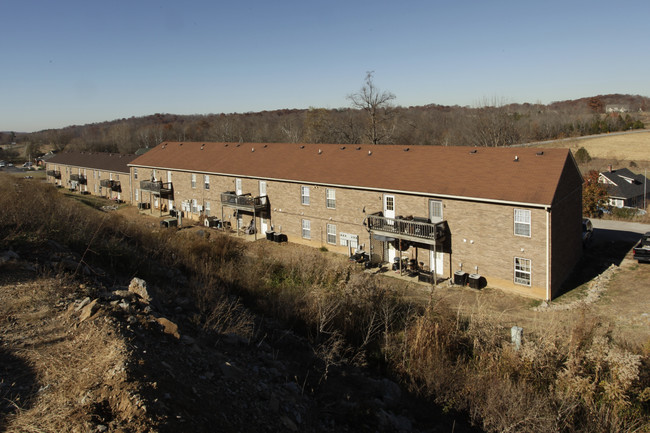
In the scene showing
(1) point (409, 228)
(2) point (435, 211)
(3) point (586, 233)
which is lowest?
(3) point (586, 233)

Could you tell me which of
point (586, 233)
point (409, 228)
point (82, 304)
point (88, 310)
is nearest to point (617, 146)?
point (586, 233)

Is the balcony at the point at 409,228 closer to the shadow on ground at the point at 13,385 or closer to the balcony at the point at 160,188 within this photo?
the shadow on ground at the point at 13,385

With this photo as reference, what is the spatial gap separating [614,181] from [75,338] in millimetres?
51421

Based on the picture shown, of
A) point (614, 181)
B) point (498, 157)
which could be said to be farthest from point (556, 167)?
point (614, 181)

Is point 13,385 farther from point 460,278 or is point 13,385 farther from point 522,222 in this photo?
point 522,222

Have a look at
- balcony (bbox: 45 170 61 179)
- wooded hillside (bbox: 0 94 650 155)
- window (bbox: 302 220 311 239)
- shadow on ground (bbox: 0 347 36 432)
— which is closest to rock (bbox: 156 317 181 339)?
shadow on ground (bbox: 0 347 36 432)

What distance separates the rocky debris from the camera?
789 inches

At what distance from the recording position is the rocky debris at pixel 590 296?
2005 cm

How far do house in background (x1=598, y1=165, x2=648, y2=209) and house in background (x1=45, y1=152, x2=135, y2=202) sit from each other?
51.0 metres

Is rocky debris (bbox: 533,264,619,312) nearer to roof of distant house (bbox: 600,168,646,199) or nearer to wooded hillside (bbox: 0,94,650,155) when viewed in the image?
roof of distant house (bbox: 600,168,646,199)

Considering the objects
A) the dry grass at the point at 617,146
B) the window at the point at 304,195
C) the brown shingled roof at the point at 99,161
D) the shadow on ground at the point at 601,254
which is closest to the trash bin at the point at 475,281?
the shadow on ground at the point at 601,254

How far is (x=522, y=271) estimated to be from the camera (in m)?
22.0

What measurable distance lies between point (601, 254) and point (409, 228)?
1297 cm

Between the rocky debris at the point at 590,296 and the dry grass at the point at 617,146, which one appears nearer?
the rocky debris at the point at 590,296
